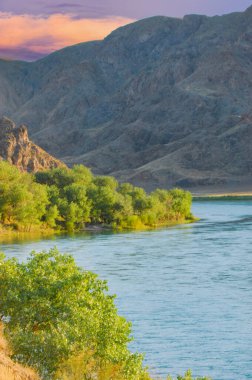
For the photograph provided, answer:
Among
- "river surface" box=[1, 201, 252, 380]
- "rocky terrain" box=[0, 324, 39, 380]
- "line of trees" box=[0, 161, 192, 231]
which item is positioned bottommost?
"river surface" box=[1, 201, 252, 380]

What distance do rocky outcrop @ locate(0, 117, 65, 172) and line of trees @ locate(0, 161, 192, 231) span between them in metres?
12.6

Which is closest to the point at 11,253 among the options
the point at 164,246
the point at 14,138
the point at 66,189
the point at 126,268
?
the point at 126,268

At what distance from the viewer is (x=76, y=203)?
254ft

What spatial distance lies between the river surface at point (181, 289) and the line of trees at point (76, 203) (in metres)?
5.02

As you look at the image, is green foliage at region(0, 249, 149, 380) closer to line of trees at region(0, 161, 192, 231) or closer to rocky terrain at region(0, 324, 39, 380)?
rocky terrain at region(0, 324, 39, 380)

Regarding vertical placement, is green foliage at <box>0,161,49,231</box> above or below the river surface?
above

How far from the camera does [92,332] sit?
65.5 ft

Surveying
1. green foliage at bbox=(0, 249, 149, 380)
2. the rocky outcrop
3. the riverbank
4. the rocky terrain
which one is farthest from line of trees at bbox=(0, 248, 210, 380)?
the rocky outcrop

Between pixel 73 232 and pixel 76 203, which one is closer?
pixel 73 232

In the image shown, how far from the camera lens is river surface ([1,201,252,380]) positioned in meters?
28.4

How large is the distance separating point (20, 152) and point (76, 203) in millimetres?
26853

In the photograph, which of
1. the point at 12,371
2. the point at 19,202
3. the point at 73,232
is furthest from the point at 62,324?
the point at 73,232

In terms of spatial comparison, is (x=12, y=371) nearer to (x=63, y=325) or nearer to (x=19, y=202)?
(x=63, y=325)

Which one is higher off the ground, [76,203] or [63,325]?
[76,203]
